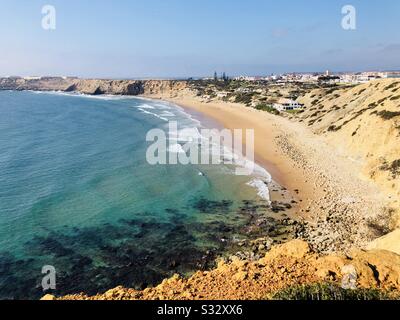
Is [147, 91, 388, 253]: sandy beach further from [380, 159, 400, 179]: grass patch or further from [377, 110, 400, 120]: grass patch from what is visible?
[377, 110, 400, 120]: grass patch

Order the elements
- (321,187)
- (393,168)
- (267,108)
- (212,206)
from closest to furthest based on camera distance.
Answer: (212,206)
(393,168)
(321,187)
(267,108)

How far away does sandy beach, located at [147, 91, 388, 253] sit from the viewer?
24.9 metres

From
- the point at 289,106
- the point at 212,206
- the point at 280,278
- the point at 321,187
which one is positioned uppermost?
the point at 289,106

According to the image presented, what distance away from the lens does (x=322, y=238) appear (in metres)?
24.3

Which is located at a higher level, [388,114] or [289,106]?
[289,106]

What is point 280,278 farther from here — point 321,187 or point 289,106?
point 289,106

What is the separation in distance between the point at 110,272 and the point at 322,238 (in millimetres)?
13813

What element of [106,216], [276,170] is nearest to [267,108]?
[276,170]

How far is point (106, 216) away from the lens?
2889 centimetres

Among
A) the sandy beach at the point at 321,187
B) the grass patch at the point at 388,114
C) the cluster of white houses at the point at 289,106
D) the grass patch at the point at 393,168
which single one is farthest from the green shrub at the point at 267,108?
the grass patch at the point at 393,168

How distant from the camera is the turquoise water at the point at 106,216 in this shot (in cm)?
2138

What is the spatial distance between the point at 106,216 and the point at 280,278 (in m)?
19.1

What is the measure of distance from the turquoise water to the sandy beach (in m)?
4.61
